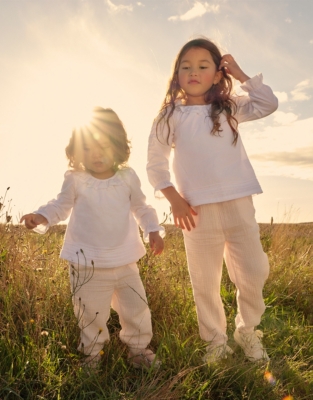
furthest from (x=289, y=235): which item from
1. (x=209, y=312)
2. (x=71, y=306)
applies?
(x=71, y=306)

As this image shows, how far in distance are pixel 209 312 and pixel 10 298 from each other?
1438mm

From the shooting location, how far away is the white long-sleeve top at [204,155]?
Result: 9.87 feet

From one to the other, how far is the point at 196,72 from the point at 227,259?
1358 mm

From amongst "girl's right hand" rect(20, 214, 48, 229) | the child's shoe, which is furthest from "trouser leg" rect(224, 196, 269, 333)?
"girl's right hand" rect(20, 214, 48, 229)

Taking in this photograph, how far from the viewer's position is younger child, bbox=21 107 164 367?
289 centimetres

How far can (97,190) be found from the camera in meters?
2.94

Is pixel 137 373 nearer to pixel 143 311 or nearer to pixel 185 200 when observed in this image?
pixel 143 311

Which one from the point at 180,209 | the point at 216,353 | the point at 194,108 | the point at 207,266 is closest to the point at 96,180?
the point at 180,209

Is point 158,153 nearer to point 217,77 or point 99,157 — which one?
point 99,157

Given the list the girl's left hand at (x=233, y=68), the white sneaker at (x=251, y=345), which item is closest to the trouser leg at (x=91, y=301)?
the white sneaker at (x=251, y=345)

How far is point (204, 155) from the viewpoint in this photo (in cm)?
302

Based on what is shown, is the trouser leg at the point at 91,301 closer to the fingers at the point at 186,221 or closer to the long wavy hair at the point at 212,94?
the fingers at the point at 186,221

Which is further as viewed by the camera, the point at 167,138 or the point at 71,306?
the point at 71,306

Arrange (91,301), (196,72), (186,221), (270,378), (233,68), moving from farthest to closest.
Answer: (233,68) < (196,72) < (186,221) < (91,301) < (270,378)
